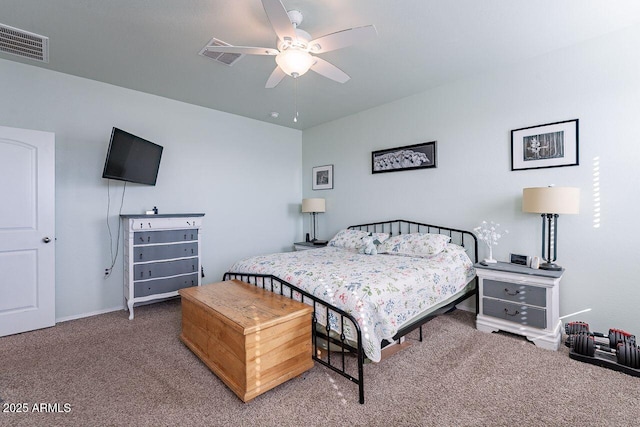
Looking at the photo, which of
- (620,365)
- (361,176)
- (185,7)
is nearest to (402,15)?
(185,7)

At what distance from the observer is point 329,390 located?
6.65 ft

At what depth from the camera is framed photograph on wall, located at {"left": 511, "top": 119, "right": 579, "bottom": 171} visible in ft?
9.54

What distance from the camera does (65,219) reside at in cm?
339

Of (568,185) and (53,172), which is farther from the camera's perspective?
(53,172)

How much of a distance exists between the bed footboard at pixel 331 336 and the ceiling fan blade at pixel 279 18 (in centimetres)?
191

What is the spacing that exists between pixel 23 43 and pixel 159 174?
1.78 meters

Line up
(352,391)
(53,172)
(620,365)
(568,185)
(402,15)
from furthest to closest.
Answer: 1. (53,172)
2. (568,185)
3. (402,15)
4. (620,365)
5. (352,391)

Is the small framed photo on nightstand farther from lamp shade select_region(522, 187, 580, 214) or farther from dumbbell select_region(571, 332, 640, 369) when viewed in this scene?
dumbbell select_region(571, 332, 640, 369)

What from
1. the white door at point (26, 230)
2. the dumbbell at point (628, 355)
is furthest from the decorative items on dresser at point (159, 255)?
the dumbbell at point (628, 355)

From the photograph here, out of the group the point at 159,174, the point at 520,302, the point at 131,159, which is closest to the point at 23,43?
the point at 131,159

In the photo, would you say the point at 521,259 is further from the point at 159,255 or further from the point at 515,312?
the point at 159,255

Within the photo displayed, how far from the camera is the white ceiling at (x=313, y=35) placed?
2.30m

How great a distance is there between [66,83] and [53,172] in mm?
1078

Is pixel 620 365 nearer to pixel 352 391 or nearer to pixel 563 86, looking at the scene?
pixel 352 391
